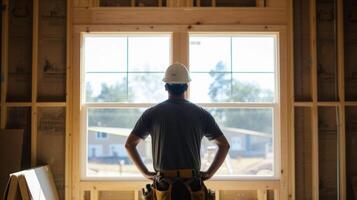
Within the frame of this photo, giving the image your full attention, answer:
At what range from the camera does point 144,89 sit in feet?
15.2

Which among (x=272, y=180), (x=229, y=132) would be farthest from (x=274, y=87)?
(x=272, y=180)

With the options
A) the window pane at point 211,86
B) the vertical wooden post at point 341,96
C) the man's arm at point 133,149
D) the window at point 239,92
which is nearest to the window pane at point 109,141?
the window pane at point 211,86

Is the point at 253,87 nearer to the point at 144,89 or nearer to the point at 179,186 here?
the point at 144,89

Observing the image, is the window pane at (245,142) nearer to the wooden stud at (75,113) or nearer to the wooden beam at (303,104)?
the wooden beam at (303,104)

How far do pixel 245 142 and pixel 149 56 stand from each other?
4.71 ft

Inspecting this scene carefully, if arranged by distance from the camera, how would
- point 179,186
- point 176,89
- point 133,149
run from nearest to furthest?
1. point 179,186
2. point 176,89
3. point 133,149

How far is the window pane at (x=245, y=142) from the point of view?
15.1 ft

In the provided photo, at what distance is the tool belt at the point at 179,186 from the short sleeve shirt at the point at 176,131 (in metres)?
0.04

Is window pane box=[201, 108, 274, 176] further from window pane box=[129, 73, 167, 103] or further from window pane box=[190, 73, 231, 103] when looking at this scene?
window pane box=[129, 73, 167, 103]

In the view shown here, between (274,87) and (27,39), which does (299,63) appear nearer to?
(274,87)

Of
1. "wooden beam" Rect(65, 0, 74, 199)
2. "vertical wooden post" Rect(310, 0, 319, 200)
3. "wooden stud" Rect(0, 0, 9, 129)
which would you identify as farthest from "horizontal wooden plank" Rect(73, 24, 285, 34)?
"wooden stud" Rect(0, 0, 9, 129)

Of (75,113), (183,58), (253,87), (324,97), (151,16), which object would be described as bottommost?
(75,113)

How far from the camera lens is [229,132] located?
4598 mm

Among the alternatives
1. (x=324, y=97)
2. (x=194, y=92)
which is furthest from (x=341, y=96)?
(x=194, y=92)
